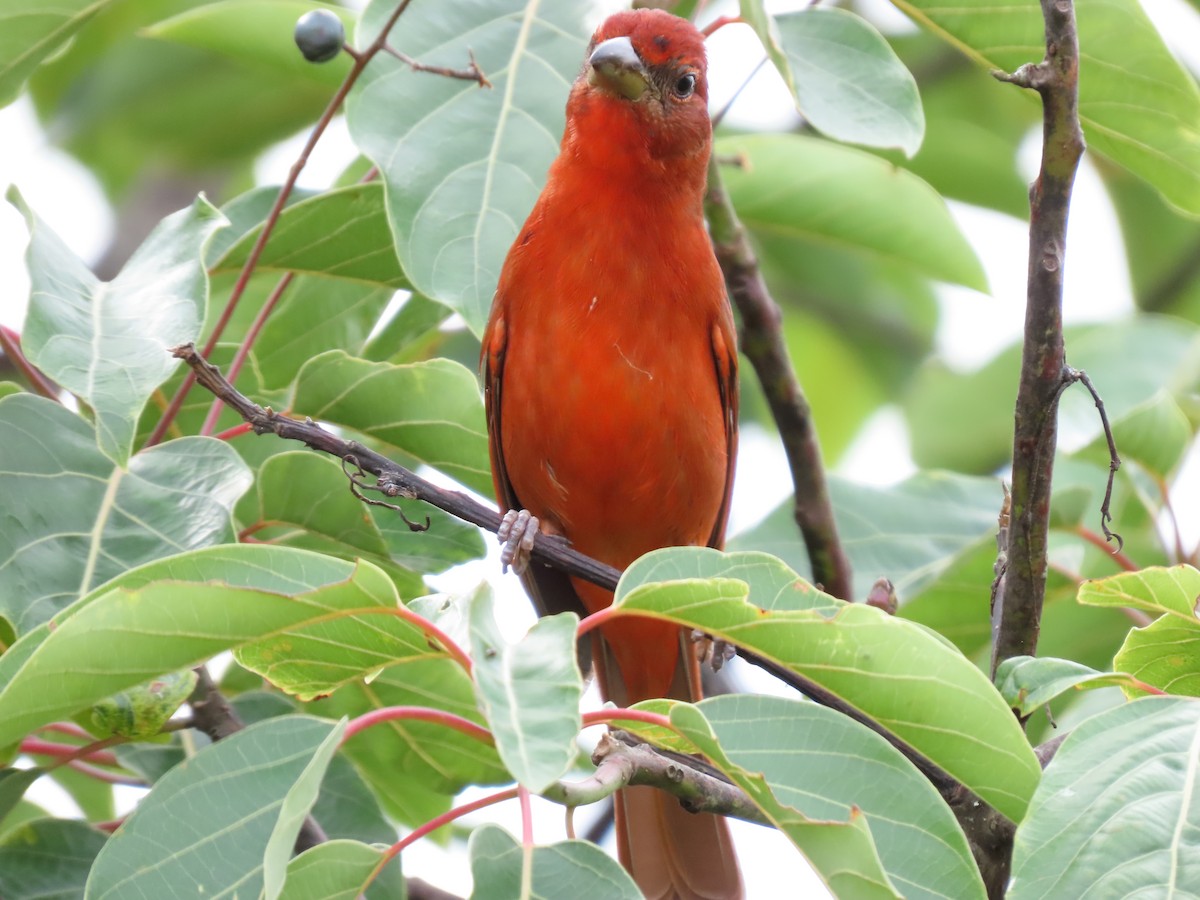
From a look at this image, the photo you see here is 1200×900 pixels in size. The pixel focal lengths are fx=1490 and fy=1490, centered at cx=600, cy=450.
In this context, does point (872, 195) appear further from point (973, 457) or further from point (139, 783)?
point (139, 783)

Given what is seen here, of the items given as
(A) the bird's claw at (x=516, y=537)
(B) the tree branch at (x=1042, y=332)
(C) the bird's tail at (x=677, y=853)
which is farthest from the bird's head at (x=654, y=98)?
(C) the bird's tail at (x=677, y=853)

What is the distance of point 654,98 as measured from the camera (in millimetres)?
3980

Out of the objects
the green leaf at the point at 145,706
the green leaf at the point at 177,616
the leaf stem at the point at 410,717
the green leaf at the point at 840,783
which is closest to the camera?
the green leaf at the point at 177,616

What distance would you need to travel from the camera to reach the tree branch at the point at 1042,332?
2.23 meters

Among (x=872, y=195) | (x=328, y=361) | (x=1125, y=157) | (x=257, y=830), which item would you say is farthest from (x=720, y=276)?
(x=257, y=830)

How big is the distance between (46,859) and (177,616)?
3.86ft

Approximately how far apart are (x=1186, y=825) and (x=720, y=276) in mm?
2302

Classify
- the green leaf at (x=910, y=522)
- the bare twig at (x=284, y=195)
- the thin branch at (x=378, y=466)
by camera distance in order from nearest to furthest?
the thin branch at (x=378, y=466) → the bare twig at (x=284, y=195) → the green leaf at (x=910, y=522)

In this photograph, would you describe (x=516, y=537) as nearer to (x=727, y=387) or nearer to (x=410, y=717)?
(x=727, y=387)

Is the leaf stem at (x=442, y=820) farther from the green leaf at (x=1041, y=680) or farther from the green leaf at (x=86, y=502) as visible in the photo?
the green leaf at (x=1041, y=680)

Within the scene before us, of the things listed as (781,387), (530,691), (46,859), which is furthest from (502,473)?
(530,691)

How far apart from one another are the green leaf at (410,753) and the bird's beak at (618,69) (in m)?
1.66

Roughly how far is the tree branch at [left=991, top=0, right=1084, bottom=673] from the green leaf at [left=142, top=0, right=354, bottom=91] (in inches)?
78.5

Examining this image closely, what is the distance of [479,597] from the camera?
2008 mm
